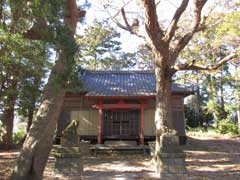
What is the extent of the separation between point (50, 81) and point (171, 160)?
423cm

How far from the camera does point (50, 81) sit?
7699 millimetres

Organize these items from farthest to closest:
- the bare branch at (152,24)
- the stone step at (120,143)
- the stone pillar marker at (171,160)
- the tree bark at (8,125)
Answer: the tree bark at (8,125)
the stone step at (120,143)
the bare branch at (152,24)
the stone pillar marker at (171,160)

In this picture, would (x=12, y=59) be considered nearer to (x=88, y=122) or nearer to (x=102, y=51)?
(x=88, y=122)

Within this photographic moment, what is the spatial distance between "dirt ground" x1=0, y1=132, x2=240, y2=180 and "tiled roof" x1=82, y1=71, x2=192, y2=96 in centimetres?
314

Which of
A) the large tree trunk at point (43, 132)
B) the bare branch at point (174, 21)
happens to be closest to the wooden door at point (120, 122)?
the bare branch at point (174, 21)

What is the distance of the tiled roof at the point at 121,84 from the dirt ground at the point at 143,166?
3.14 m

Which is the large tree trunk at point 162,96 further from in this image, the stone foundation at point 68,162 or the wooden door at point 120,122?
the wooden door at point 120,122

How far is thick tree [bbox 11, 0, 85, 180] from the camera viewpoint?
6430 millimetres

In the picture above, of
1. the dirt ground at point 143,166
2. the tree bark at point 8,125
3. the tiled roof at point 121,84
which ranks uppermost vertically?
the tiled roof at point 121,84

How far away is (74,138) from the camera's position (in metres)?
9.38

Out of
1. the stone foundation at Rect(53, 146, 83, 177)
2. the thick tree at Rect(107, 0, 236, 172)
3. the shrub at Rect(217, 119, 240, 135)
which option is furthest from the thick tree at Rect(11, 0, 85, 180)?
the shrub at Rect(217, 119, 240, 135)

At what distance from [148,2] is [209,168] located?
19.0ft

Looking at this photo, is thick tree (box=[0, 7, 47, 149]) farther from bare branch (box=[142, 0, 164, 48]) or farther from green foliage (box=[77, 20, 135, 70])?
green foliage (box=[77, 20, 135, 70])

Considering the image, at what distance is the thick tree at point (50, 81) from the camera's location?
21.1ft
